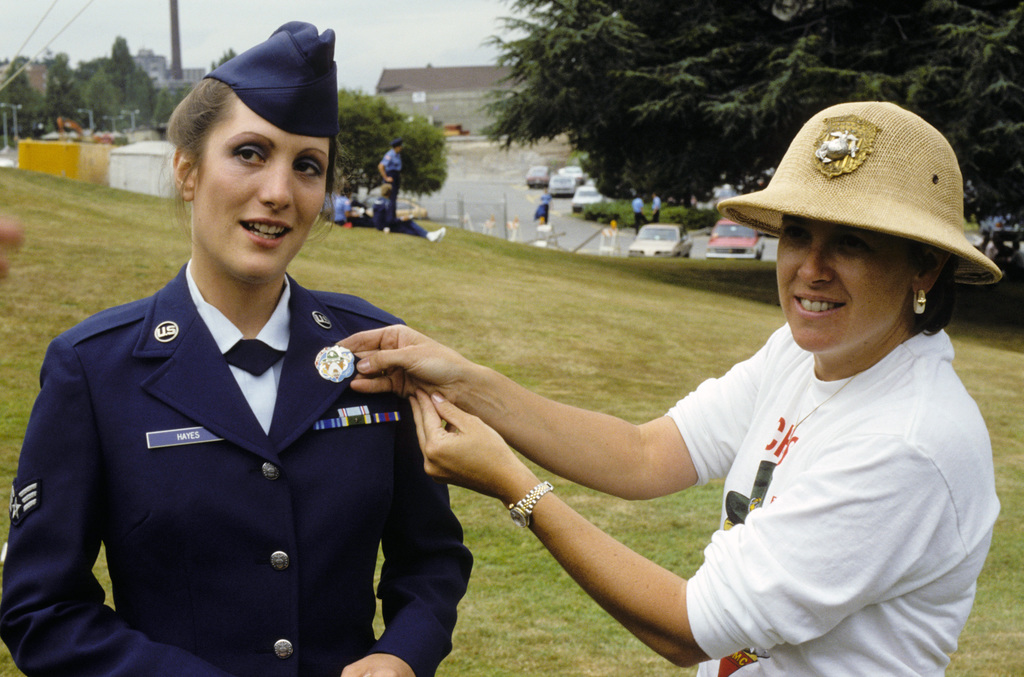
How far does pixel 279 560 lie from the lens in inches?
75.8

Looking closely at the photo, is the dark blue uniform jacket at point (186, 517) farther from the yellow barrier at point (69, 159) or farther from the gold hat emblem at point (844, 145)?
the yellow barrier at point (69, 159)

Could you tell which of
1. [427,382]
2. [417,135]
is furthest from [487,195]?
[427,382]

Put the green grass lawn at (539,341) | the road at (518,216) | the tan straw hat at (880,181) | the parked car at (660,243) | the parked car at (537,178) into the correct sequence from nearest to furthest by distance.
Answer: the tan straw hat at (880,181)
the green grass lawn at (539,341)
the parked car at (660,243)
the road at (518,216)
the parked car at (537,178)

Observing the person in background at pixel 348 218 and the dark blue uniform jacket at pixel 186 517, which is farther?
the person in background at pixel 348 218

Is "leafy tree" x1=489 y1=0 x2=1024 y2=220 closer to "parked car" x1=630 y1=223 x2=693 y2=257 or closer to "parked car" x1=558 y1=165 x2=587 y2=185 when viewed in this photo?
"parked car" x1=630 y1=223 x2=693 y2=257

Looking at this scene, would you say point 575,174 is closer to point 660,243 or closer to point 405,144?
point 405,144

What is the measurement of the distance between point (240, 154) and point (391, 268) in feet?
40.6

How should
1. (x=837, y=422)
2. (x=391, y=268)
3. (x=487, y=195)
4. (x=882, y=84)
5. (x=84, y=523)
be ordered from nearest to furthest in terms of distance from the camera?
(x=84, y=523) → (x=837, y=422) → (x=391, y=268) → (x=882, y=84) → (x=487, y=195)

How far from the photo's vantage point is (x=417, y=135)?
51.2m

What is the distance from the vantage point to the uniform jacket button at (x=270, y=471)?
1933 mm

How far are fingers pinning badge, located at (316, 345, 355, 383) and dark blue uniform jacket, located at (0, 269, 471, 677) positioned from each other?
0.02 m

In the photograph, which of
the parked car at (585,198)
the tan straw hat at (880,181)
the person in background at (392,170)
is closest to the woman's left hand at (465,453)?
the tan straw hat at (880,181)

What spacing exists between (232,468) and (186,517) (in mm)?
131

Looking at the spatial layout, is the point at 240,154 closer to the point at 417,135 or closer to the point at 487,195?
the point at 417,135
